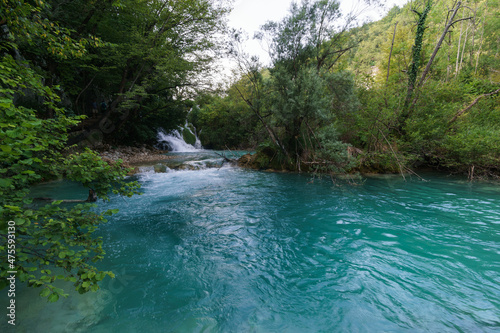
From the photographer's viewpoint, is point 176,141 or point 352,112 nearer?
point 352,112

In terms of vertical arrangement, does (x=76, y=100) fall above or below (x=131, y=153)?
above

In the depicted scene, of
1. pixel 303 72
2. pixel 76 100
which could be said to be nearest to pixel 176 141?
pixel 76 100

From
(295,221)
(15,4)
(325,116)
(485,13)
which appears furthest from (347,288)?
(485,13)

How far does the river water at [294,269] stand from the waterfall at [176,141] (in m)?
15.6

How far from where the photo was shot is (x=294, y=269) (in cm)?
338

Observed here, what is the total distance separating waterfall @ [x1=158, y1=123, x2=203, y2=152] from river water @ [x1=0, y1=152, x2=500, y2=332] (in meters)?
15.6

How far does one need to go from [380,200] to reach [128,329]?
23.3 ft

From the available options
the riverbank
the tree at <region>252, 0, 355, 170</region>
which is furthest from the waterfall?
the tree at <region>252, 0, 355, 170</region>

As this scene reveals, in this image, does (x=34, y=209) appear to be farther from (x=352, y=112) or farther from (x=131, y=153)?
(x=131, y=153)

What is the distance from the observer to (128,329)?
2.29 metres

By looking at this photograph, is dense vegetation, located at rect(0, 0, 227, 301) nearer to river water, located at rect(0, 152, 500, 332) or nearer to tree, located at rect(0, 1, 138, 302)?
tree, located at rect(0, 1, 138, 302)

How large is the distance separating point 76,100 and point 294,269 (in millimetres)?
16511

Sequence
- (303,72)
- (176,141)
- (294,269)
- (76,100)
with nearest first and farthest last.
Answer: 1. (294,269)
2. (303,72)
3. (76,100)
4. (176,141)

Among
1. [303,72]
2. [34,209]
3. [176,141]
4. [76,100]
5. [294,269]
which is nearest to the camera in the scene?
[34,209]
